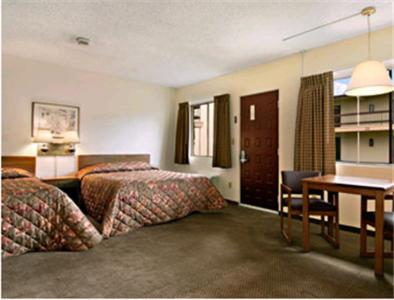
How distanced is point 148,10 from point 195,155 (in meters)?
3.54

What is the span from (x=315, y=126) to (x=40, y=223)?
138 inches

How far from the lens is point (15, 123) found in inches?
162

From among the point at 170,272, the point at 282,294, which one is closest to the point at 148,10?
the point at 170,272

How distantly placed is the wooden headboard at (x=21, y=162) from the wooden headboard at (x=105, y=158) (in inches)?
28.0

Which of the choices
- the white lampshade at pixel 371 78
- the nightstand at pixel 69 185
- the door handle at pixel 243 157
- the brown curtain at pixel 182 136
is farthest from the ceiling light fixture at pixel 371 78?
the nightstand at pixel 69 185

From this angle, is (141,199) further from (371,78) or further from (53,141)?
(371,78)

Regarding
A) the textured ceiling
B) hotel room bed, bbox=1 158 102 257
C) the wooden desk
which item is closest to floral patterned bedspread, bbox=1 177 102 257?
hotel room bed, bbox=1 158 102 257

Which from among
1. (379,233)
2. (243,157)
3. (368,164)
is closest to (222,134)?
(243,157)

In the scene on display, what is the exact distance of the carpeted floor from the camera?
1933 mm

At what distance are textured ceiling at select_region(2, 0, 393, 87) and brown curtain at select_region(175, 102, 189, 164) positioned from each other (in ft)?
4.95

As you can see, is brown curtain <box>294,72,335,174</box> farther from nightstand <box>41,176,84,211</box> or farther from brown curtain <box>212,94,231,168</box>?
nightstand <box>41,176,84,211</box>

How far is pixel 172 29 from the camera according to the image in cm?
317

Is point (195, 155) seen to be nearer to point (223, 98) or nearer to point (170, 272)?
point (223, 98)

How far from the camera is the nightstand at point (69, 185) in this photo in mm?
4152
